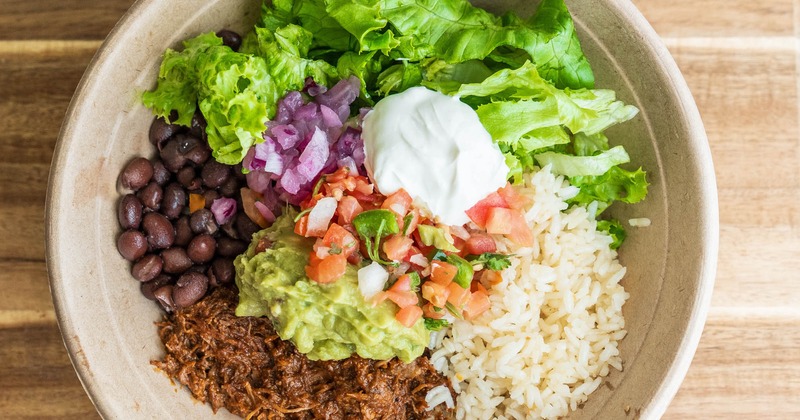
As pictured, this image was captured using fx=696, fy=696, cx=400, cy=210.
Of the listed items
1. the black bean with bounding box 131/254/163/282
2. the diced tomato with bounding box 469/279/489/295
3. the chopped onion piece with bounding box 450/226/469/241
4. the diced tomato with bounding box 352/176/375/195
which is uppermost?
the diced tomato with bounding box 352/176/375/195

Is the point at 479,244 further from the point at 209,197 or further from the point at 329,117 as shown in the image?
the point at 209,197

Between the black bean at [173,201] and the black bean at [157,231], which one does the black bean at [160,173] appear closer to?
the black bean at [173,201]

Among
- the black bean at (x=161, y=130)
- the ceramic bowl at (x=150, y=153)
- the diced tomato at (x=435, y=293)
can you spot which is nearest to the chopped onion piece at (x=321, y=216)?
the diced tomato at (x=435, y=293)

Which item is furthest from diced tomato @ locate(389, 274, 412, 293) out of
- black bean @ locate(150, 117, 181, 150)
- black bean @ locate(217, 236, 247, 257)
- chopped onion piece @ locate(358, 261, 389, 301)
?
black bean @ locate(150, 117, 181, 150)

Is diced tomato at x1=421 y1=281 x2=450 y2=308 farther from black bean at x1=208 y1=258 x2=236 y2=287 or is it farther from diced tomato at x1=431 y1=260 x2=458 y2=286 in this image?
black bean at x1=208 y1=258 x2=236 y2=287

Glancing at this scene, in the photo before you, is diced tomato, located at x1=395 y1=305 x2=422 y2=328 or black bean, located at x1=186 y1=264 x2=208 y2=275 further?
black bean, located at x1=186 y1=264 x2=208 y2=275
